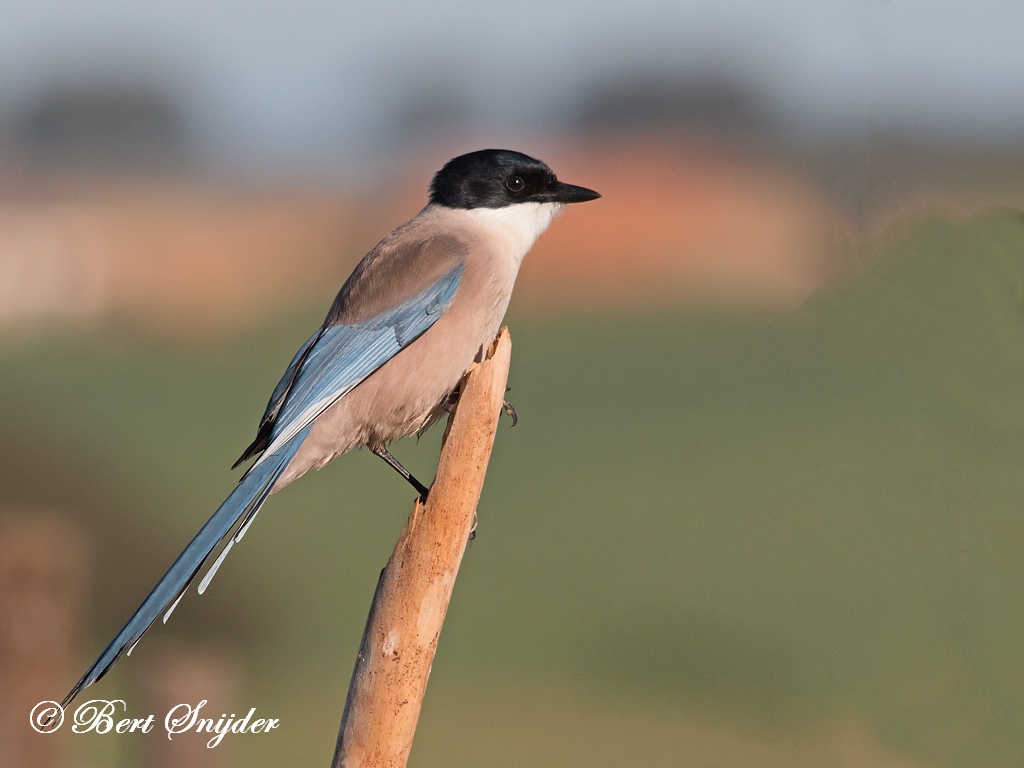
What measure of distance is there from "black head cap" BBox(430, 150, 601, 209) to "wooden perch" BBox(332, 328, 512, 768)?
149 centimetres

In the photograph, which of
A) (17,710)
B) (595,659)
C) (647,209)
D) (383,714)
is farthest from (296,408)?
(647,209)

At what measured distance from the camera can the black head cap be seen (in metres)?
4.57

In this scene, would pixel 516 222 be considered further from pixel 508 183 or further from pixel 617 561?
pixel 617 561

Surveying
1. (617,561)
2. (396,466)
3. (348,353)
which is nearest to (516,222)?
(348,353)

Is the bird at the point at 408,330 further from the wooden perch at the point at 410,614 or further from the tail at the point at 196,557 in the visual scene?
the wooden perch at the point at 410,614

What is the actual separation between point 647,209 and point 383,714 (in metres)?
13.2

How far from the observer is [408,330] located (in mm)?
4094

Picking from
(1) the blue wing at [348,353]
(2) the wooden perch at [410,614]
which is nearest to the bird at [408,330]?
(1) the blue wing at [348,353]

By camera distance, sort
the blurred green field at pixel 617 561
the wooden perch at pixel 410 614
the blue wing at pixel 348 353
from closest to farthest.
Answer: the wooden perch at pixel 410 614
the blue wing at pixel 348 353
the blurred green field at pixel 617 561

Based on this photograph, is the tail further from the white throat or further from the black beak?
the black beak

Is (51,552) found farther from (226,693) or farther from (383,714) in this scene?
(383,714)

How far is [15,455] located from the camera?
11500 mm

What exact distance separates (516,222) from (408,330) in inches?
30.5

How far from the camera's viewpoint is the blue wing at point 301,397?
3.24m
